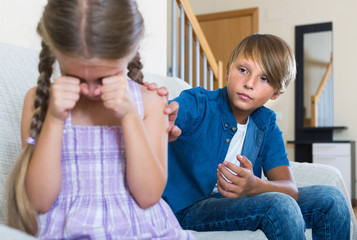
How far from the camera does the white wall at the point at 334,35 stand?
14.7 ft

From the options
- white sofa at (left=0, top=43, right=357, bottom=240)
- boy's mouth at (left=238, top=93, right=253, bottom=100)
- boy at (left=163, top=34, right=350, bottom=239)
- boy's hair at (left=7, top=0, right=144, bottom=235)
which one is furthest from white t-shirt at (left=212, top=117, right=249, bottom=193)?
boy's hair at (left=7, top=0, right=144, bottom=235)

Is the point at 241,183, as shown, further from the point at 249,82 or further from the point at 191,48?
the point at 191,48

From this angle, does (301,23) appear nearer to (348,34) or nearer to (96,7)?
(348,34)

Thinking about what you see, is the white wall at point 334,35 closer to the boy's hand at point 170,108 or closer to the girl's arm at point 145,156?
the boy's hand at point 170,108

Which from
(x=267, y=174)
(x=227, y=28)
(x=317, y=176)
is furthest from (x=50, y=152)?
(x=227, y=28)

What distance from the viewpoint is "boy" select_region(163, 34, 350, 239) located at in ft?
3.73

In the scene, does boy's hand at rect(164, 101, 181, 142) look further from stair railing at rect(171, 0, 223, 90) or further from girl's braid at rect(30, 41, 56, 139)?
stair railing at rect(171, 0, 223, 90)

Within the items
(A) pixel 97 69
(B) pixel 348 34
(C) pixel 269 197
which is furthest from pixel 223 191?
(B) pixel 348 34

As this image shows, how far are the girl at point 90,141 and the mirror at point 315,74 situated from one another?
13.3 ft

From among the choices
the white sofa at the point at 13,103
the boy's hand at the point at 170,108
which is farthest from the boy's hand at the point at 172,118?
the white sofa at the point at 13,103

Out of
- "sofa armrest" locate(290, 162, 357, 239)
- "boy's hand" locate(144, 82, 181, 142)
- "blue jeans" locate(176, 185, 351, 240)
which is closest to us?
"boy's hand" locate(144, 82, 181, 142)

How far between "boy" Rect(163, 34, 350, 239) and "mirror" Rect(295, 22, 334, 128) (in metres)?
3.52

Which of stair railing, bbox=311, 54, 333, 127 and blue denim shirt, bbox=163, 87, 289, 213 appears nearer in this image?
blue denim shirt, bbox=163, 87, 289, 213

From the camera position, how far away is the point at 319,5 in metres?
4.62
